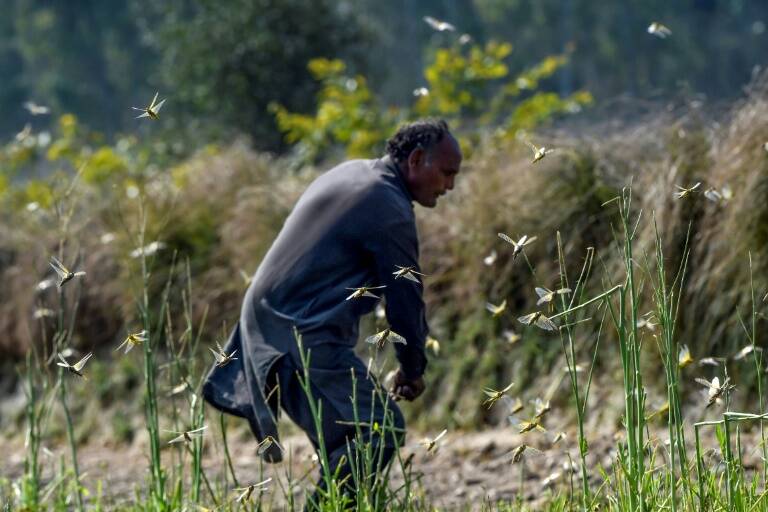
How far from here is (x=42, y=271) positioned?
9.13 m

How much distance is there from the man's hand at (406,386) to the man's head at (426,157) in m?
0.58

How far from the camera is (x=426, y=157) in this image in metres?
4.23

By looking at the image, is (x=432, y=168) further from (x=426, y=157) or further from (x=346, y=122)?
(x=346, y=122)

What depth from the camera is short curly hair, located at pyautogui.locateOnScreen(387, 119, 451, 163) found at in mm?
4223

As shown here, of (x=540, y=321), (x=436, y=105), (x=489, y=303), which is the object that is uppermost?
(x=540, y=321)

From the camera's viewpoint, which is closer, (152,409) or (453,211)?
(152,409)

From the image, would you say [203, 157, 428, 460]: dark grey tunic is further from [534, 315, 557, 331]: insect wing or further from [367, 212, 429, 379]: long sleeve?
[534, 315, 557, 331]: insect wing

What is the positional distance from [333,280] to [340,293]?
0.05m

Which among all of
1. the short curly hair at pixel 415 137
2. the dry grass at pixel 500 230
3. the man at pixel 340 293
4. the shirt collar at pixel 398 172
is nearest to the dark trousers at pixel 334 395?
the man at pixel 340 293

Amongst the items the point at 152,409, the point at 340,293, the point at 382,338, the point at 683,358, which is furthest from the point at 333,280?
the point at 683,358

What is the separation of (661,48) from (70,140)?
3503 centimetres

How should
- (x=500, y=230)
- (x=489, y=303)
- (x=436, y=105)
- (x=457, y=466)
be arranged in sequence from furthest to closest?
(x=436, y=105) → (x=500, y=230) → (x=457, y=466) → (x=489, y=303)

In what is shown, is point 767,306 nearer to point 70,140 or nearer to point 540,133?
point 540,133

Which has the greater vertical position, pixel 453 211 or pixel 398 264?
pixel 398 264
